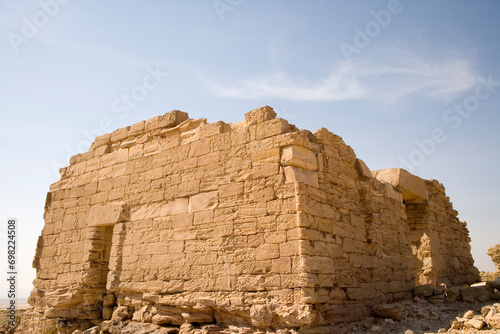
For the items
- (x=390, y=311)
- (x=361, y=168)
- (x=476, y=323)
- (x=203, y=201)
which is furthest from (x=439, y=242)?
(x=203, y=201)

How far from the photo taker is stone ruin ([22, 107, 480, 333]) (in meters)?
5.39

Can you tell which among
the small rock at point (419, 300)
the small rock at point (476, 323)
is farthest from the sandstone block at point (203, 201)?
the small rock at point (419, 300)

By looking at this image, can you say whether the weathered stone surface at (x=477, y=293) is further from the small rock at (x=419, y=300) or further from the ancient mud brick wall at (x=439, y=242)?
the ancient mud brick wall at (x=439, y=242)

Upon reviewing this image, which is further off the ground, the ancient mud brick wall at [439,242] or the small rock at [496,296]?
the ancient mud brick wall at [439,242]

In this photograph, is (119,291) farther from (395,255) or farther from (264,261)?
(395,255)

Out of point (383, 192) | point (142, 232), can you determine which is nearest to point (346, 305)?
point (383, 192)

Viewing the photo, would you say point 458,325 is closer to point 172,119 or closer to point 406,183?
point 406,183

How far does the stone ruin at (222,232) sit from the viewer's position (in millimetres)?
5387

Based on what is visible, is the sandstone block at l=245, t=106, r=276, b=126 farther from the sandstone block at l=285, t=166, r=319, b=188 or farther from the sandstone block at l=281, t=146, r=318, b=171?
the sandstone block at l=285, t=166, r=319, b=188

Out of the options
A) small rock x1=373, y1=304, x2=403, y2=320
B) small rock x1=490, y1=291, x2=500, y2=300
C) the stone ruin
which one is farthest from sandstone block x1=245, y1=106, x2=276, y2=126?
small rock x1=490, y1=291, x2=500, y2=300

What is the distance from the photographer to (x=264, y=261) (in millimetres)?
5422

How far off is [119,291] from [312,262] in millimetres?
3646

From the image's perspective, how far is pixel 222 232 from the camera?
19.4 feet

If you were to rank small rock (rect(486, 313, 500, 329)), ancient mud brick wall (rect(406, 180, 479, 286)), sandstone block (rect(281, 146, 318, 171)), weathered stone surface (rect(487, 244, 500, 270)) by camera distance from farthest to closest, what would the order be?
weathered stone surface (rect(487, 244, 500, 270)) < ancient mud brick wall (rect(406, 180, 479, 286)) < sandstone block (rect(281, 146, 318, 171)) < small rock (rect(486, 313, 500, 329))
